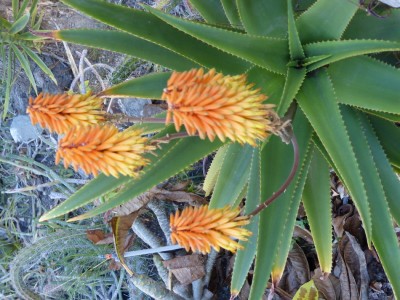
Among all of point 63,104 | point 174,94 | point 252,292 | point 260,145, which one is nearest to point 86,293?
point 252,292

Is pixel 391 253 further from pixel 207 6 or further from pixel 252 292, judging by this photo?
pixel 207 6

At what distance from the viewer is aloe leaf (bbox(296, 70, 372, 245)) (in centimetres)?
96

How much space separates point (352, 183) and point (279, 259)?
0.30m

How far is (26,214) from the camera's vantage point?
251 cm

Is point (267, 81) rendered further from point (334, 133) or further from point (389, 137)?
point (389, 137)

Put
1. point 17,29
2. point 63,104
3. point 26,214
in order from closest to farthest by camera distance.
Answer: point 63,104 → point 17,29 → point 26,214

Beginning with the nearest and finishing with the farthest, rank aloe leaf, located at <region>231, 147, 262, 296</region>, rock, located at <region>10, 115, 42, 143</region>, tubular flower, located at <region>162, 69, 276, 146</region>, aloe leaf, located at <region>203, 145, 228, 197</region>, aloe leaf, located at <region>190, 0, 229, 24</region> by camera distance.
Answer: tubular flower, located at <region>162, 69, 276, 146</region>
aloe leaf, located at <region>231, 147, 262, 296</region>
aloe leaf, located at <region>190, 0, 229, 24</region>
aloe leaf, located at <region>203, 145, 228, 197</region>
rock, located at <region>10, 115, 42, 143</region>

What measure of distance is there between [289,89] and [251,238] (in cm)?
40

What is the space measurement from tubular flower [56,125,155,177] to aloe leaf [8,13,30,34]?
125 cm

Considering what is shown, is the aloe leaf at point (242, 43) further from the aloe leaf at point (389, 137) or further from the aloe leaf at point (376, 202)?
the aloe leaf at point (389, 137)

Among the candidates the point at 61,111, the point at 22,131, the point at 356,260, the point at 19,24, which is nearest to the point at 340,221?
the point at 356,260

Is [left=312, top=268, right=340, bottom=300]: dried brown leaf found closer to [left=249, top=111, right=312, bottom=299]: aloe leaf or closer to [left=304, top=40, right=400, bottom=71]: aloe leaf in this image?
[left=249, top=111, right=312, bottom=299]: aloe leaf

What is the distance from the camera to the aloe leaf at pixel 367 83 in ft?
3.17

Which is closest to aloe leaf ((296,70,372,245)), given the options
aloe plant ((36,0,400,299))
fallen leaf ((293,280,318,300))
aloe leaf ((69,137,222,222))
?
aloe plant ((36,0,400,299))
